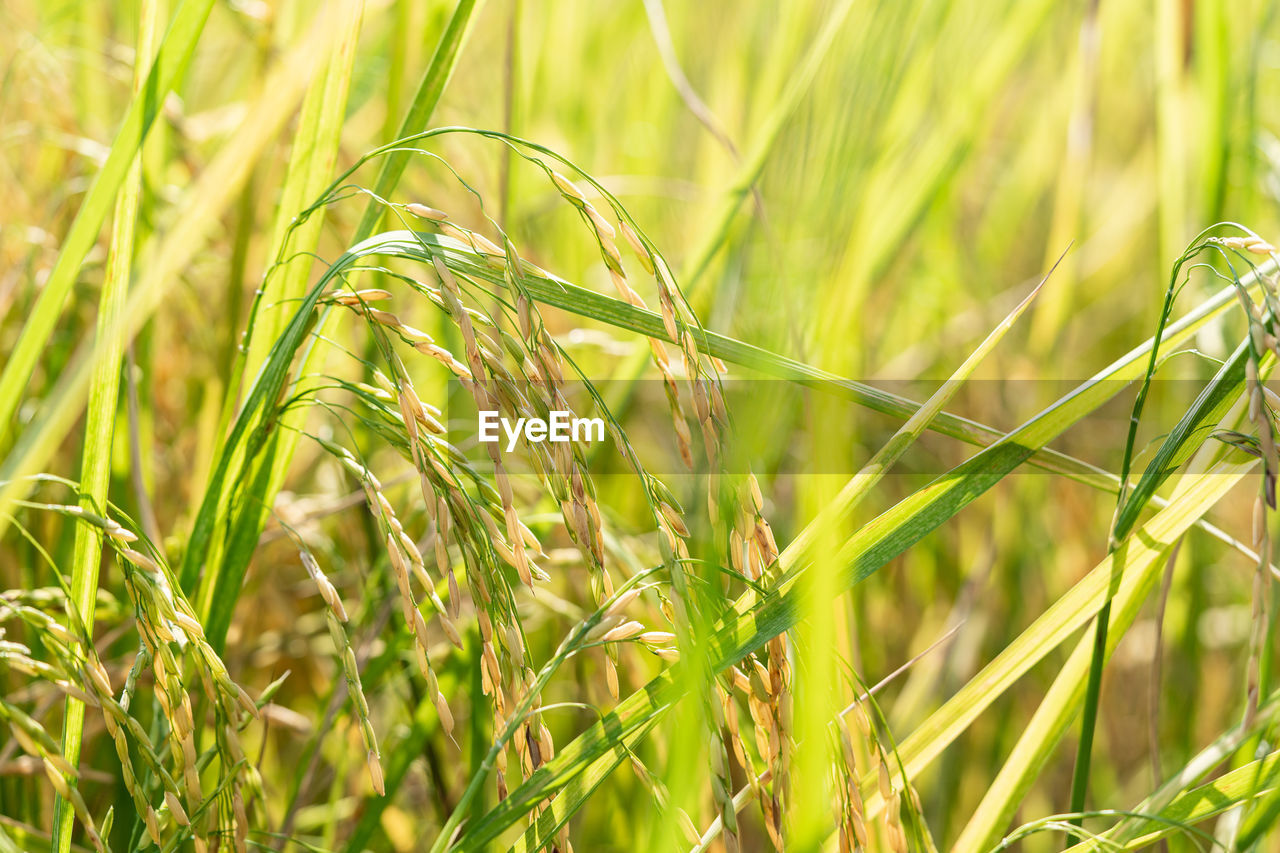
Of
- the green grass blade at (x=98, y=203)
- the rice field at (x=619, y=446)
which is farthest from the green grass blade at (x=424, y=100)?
the green grass blade at (x=98, y=203)

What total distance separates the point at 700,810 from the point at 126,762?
42 centimetres

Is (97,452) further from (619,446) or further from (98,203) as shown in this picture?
(619,446)

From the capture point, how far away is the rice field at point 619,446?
1.50 feet

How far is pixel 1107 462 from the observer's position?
5.18ft

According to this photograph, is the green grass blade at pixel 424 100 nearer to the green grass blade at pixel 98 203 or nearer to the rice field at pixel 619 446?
the rice field at pixel 619 446

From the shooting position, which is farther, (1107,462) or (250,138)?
(1107,462)

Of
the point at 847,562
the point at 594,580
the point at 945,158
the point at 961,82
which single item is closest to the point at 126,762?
the point at 594,580

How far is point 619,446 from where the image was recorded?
0.46 meters

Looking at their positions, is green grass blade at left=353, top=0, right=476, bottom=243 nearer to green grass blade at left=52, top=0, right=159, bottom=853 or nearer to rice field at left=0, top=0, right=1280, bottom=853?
rice field at left=0, top=0, right=1280, bottom=853

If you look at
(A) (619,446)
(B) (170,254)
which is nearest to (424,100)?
(B) (170,254)

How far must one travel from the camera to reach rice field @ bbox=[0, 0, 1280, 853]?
458 mm

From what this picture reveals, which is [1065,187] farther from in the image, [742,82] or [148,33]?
[148,33]

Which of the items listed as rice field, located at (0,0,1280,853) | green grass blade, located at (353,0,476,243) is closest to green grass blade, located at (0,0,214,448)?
rice field, located at (0,0,1280,853)

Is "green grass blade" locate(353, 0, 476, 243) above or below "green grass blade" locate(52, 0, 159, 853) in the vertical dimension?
above
